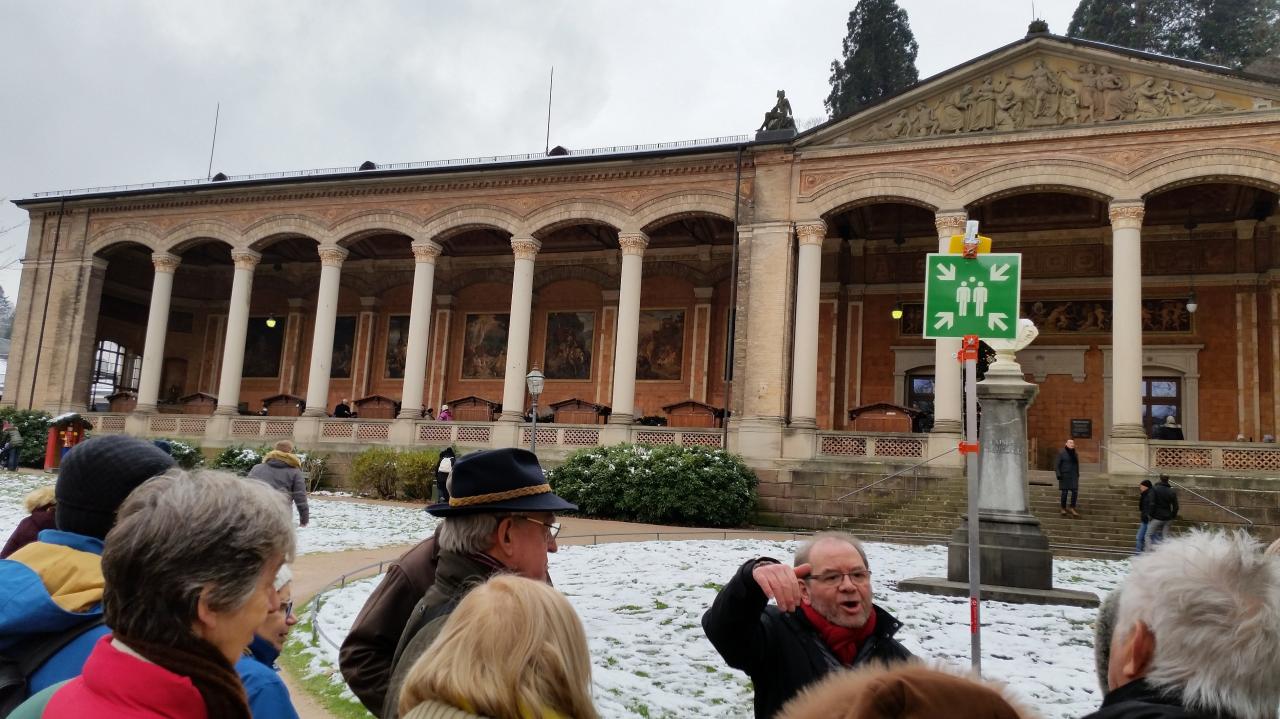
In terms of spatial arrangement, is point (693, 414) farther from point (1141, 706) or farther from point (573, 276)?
point (1141, 706)

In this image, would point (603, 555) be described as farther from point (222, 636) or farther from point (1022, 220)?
point (1022, 220)

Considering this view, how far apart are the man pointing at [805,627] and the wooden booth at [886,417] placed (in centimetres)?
1840

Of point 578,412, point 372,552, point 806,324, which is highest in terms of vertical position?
point 806,324

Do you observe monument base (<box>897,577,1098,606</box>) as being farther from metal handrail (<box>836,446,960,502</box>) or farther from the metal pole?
metal handrail (<box>836,446,960,502</box>)

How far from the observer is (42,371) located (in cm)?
2853

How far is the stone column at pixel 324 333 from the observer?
26.3m

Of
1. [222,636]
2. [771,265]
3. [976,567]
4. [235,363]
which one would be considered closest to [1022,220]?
[771,265]

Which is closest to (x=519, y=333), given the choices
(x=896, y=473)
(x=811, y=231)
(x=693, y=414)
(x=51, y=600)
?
(x=693, y=414)

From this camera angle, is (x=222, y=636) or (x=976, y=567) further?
(x=976, y=567)

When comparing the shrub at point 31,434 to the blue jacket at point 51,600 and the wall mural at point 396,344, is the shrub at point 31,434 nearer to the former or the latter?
the wall mural at point 396,344

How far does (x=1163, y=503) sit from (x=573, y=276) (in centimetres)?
2074

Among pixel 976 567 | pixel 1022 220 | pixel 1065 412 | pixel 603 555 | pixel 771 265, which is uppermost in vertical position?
pixel 1022 220

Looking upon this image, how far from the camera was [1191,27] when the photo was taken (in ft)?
143

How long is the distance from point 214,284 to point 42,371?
24.8 ft
